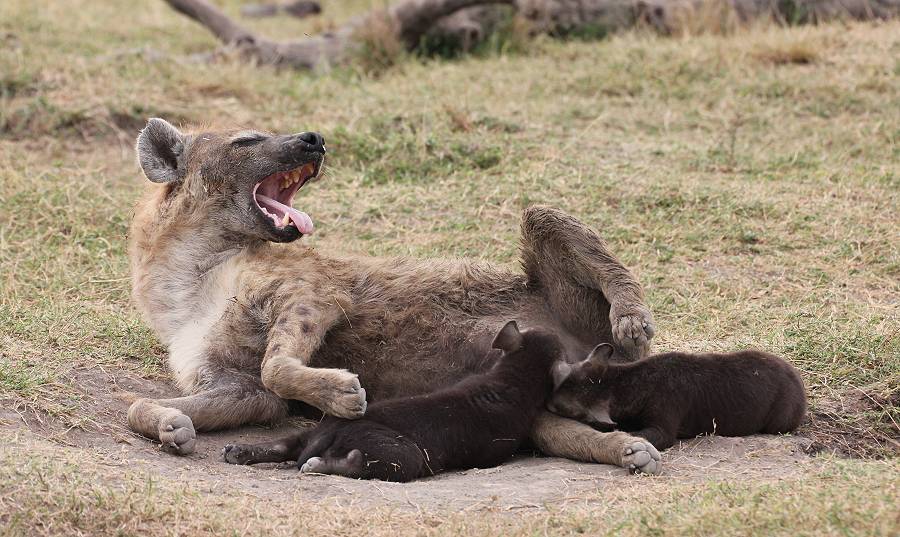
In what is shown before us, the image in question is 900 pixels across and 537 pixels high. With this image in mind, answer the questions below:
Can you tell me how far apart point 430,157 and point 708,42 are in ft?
9.59

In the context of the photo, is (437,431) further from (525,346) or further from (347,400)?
(525,346)

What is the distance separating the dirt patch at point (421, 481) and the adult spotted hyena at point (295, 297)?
0.12 metres

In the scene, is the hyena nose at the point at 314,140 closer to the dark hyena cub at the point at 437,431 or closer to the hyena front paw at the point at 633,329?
the dark hyena cub at the point at 437,431

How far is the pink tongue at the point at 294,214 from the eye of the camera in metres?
5.14

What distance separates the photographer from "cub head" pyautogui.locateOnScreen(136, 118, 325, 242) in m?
5.25

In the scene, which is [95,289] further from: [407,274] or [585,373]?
[585,373]

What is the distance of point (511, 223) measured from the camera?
272 inches

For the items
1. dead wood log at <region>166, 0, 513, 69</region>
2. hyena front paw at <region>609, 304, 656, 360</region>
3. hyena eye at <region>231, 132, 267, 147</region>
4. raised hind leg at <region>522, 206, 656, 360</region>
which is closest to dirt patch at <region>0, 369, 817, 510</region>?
hyena front paw at <region>609, 304, 656, 360</region>

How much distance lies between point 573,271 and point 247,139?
1.46 meters

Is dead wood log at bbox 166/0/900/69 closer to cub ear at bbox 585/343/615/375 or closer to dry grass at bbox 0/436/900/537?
cub ear at bbox 585/343/615/375

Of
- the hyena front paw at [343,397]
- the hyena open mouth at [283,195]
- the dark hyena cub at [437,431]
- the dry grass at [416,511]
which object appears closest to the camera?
the dry grass at [416,511]

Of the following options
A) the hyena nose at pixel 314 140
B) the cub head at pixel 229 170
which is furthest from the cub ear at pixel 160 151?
the hyena nose at pixel 314 140

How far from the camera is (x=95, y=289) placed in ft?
20.5

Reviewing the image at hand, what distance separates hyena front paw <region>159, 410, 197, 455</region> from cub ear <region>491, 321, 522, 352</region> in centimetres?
110
